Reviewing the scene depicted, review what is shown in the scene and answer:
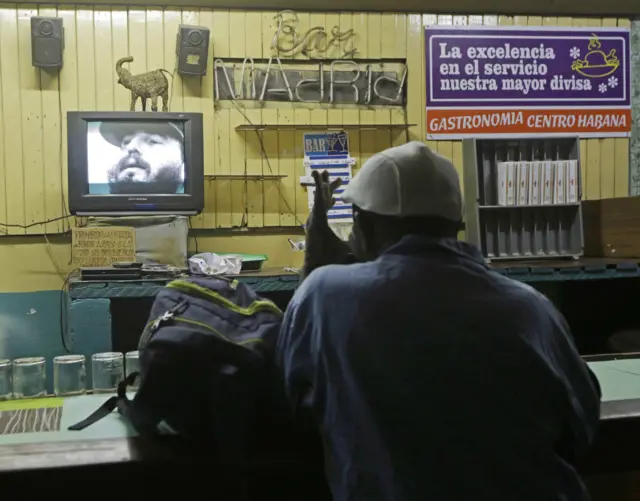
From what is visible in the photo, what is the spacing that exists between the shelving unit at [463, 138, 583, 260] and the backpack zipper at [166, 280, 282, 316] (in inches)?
99.2

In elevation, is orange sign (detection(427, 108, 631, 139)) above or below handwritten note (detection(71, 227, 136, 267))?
above

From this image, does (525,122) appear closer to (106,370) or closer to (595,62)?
(595,62)

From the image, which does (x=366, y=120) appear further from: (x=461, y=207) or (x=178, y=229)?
(x=461, y=207)

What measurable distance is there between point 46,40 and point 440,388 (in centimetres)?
359

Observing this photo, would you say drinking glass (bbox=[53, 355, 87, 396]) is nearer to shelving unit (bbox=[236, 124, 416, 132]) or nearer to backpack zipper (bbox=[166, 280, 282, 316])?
backpack zipper (bbox=[166, 280, 282, 316])

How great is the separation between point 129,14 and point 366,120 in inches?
63.8

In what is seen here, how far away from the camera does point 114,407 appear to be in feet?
5.00

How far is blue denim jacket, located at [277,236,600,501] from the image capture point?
1.06 metres

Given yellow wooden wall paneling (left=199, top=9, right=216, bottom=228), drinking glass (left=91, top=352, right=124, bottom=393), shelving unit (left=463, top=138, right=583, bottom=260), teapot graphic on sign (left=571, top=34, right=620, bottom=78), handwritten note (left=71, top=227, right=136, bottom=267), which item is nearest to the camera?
drinking glass (left=91, top=352, right=124, bottom=393)

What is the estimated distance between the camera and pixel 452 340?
3.51ft

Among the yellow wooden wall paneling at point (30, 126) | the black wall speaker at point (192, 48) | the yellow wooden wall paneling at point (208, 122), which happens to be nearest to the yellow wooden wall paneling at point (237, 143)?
the yellow wooden wall paneling at point (208, 122)

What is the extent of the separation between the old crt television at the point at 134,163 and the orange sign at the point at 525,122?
1.68 meters

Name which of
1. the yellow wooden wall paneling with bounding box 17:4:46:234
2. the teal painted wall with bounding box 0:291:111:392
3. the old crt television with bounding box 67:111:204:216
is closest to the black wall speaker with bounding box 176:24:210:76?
the old crt television with bounding box 67:111:204:216

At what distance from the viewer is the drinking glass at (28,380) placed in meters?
1.76
